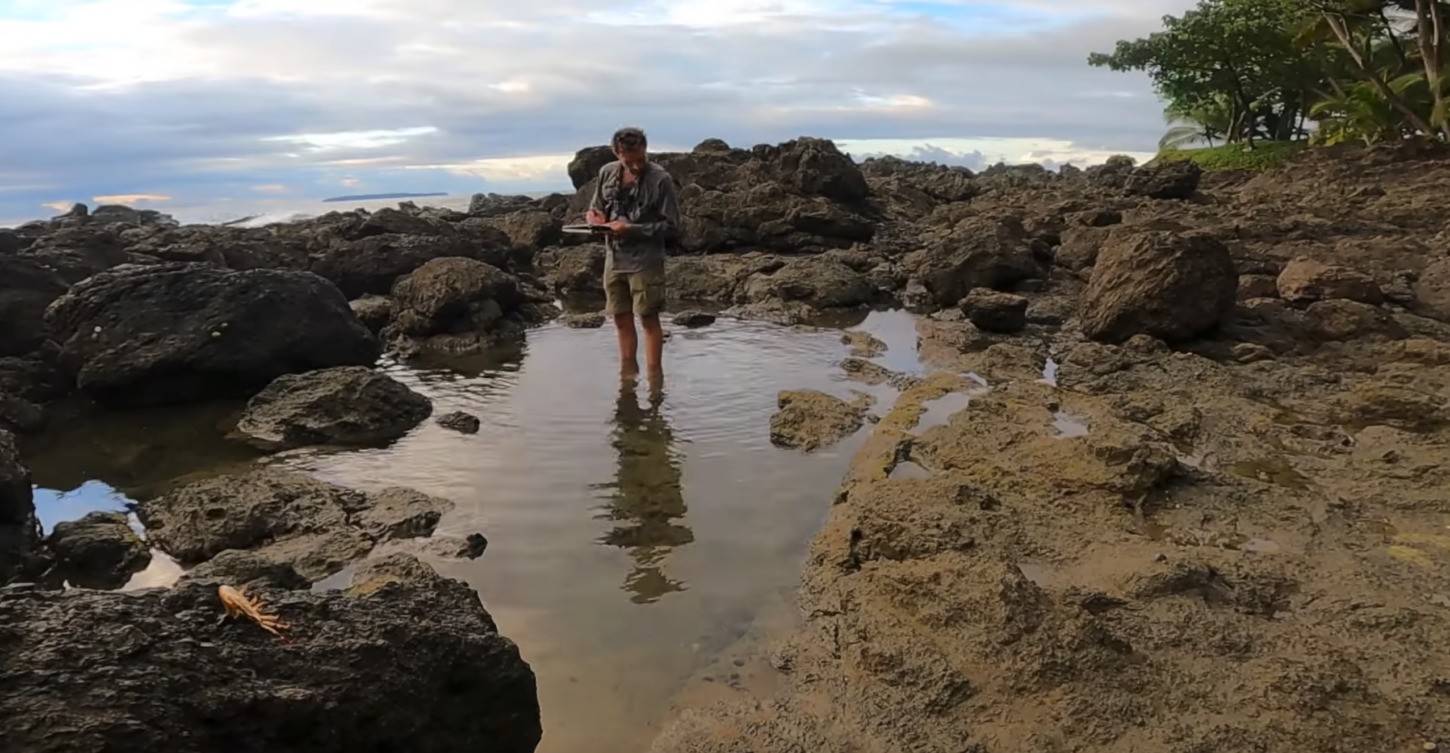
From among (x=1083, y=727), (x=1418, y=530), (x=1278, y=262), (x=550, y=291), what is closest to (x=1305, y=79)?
(x=1278, y=262)

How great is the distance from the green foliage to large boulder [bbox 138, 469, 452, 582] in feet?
71.9

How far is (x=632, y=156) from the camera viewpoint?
8.62 metres

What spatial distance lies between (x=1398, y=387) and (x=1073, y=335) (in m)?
3.71

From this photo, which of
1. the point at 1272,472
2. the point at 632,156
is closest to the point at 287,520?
the point at 632,156

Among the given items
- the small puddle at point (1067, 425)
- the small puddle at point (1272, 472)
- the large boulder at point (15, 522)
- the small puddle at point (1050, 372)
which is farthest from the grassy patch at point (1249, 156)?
the large boulder at point (15, 522)

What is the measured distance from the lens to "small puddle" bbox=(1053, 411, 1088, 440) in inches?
257

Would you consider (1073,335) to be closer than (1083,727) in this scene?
No

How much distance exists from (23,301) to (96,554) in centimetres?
653

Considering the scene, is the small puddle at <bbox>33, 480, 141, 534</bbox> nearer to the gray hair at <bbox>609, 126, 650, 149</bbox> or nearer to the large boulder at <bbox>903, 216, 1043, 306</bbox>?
the gray hair at <bbox>609, 126, 650, 149</bbox>

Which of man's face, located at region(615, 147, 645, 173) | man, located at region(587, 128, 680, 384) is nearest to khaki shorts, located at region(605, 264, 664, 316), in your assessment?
man, located at region(587, 128, 680, 384)

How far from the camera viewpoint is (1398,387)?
6816 millimetres

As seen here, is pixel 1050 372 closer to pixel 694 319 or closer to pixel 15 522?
pixel 694 319

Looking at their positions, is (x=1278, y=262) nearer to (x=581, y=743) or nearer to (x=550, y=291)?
(x=550, y=291)

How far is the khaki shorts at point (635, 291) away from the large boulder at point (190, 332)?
295 centimetres
